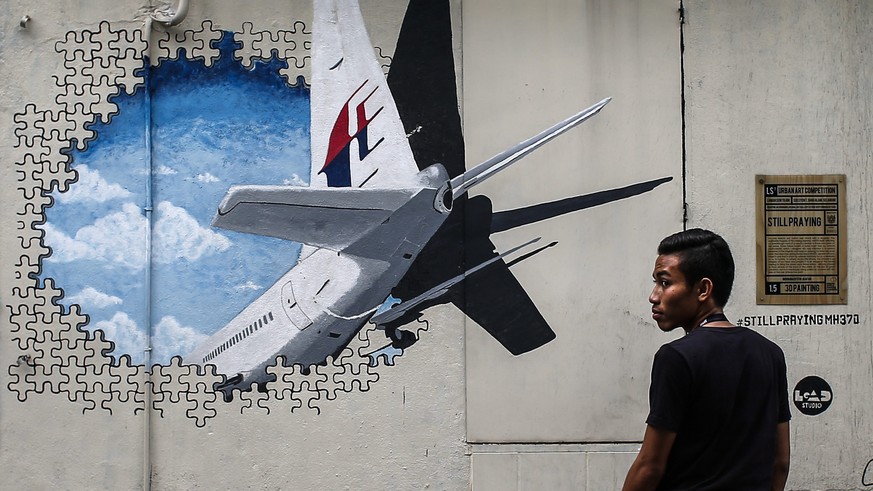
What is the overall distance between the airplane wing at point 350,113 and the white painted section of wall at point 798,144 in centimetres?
187

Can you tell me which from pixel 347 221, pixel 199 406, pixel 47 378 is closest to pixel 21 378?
pixel 47 378

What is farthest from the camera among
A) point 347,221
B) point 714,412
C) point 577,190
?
point 577,190

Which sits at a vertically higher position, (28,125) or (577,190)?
(28,125)

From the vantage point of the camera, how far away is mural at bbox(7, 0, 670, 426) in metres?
5.47

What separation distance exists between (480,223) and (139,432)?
2.41 m

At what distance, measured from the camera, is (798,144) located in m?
5.73

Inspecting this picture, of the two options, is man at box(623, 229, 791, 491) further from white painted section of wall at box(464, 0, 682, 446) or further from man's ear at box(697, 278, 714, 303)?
white painted section of wall at box(464, 0, 682, 446)

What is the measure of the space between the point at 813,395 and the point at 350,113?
339cm

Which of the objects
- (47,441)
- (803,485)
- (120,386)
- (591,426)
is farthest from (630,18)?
(47,441)

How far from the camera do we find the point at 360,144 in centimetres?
558

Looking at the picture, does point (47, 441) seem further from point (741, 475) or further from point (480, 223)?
point (741, 475)

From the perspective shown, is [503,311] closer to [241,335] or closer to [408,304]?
[408,304]

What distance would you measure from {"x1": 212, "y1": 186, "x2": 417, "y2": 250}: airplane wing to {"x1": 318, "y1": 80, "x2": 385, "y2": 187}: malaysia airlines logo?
9cm

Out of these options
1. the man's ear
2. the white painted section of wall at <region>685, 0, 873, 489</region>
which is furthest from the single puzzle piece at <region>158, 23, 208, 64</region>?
the man's ear
